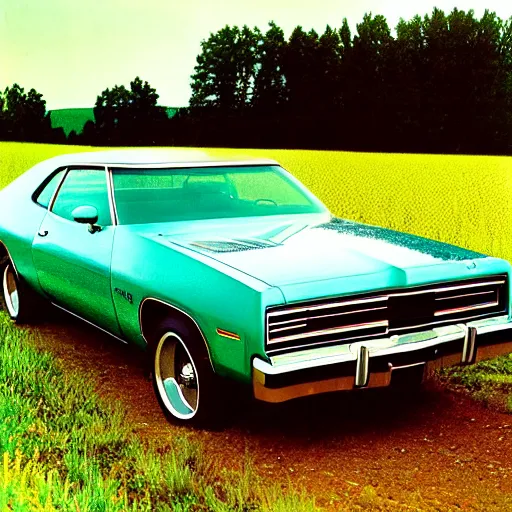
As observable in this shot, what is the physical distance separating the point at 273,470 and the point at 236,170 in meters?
2.33

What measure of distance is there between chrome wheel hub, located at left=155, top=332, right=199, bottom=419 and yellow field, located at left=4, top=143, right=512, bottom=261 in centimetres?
209

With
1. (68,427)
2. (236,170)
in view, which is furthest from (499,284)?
(68,427)

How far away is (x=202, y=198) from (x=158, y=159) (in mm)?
396

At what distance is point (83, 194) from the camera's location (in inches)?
218

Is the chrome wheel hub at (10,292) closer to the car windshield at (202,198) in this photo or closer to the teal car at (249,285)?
the teal car at (249,285)

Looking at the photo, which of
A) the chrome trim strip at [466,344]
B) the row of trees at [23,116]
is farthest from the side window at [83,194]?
the row of trees at [23,116]

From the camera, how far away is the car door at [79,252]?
15.6 ft

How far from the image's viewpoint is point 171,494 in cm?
334

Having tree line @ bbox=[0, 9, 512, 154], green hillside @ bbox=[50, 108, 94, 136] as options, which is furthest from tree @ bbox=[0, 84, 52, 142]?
tree line @ bbox=[0, 9, 512, 154]

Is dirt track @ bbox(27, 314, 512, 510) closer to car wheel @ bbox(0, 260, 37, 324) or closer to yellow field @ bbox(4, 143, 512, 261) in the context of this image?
car wheel @ bbox(0, 260, 37, 324)

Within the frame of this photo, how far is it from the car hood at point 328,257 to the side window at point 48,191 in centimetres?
159

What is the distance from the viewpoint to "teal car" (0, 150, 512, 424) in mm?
3604

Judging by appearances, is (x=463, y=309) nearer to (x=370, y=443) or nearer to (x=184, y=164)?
(x=370, y=443)

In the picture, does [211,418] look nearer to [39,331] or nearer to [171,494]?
[171,494]
